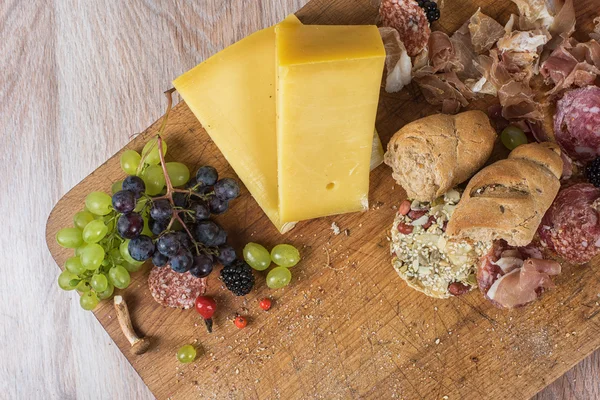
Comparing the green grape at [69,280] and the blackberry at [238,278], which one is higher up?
the green grape at [69,280]

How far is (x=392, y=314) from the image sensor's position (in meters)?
1.97

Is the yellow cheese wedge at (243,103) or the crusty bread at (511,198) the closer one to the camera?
the crusty bread at (511,198)

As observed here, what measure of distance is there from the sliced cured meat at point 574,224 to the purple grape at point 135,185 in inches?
52.9

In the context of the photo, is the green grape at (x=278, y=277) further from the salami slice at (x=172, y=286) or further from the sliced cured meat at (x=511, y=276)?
the sliced cured meat at (x=511, y=276)

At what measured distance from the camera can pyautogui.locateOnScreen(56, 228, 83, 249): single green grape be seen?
188 cm

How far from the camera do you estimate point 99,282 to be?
1872mm

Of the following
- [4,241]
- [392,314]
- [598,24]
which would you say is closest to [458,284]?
[392,314]

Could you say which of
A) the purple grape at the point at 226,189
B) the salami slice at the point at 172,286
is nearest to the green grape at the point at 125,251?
the salami slice at the point at 172,286

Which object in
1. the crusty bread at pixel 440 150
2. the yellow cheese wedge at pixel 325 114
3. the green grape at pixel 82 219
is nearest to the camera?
the yellow cheese wedge at pixel 325 114

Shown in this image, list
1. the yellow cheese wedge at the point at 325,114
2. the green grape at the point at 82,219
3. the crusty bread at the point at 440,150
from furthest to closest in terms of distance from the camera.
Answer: the green grape at the point at 82,219 < the crusty bread at the point at 440,150 < the yellow cheese wedge at the point at 325,114

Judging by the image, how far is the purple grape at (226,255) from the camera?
1.88m

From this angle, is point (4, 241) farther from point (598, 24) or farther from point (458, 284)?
point (598, 24)

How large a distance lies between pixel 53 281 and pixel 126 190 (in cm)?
79

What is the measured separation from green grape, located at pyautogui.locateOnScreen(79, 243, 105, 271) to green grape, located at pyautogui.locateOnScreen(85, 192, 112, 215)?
12 centimetres
